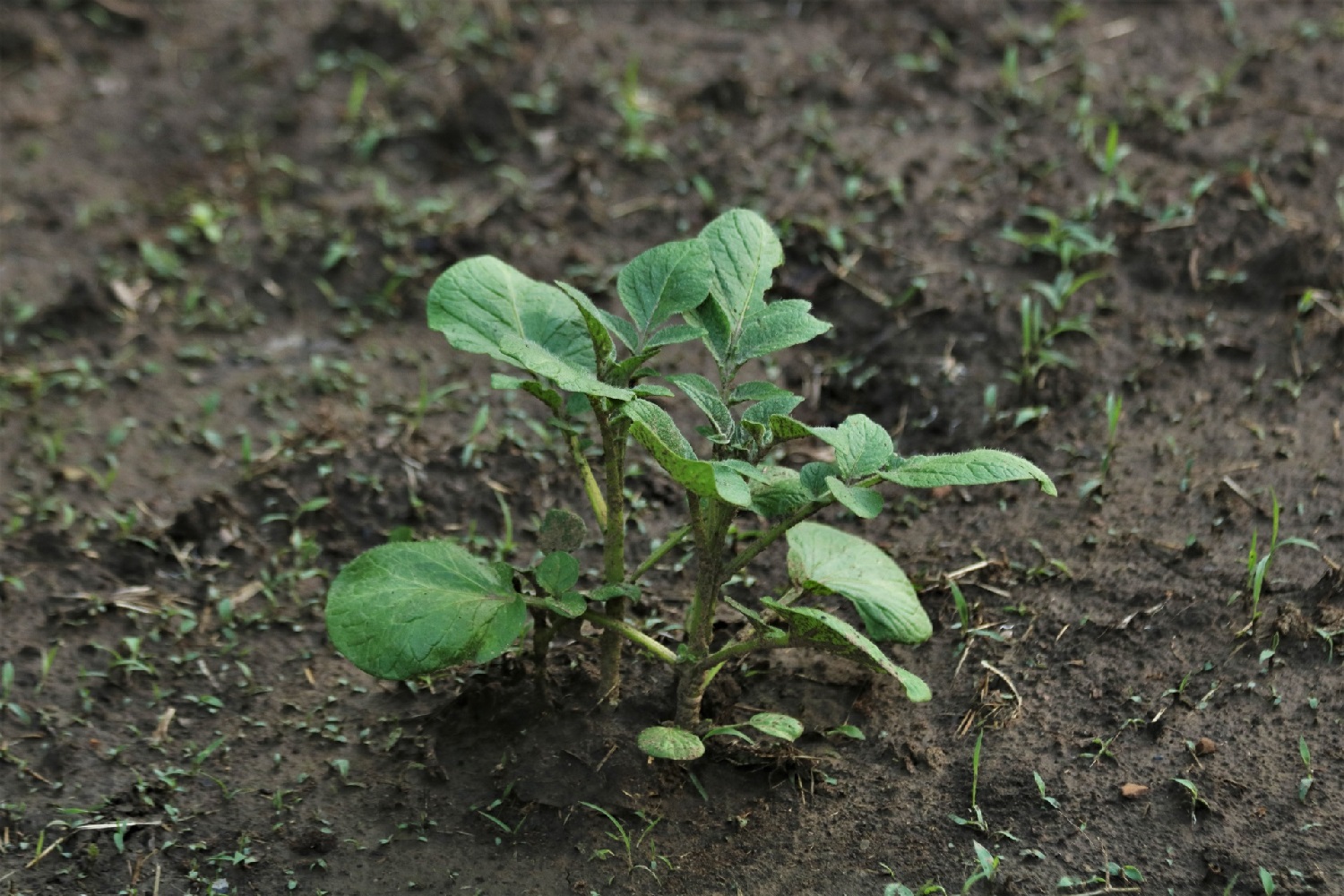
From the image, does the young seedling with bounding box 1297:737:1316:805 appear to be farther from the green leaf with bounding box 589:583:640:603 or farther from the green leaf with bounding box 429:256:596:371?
the green leaf with bounding box 429:256:596:371

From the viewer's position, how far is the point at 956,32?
4.38 m

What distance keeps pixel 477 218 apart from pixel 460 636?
2014mm

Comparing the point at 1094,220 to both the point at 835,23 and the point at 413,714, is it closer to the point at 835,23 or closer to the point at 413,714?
the point at 835,23

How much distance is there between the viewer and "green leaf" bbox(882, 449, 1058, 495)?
6.43ft

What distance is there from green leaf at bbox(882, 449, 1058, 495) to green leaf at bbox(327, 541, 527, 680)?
713 millimetres

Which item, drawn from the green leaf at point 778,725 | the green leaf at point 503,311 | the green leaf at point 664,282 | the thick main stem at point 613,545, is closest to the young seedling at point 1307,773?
the green leaf at point 778,725

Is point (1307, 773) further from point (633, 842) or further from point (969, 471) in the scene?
point (633, 842)

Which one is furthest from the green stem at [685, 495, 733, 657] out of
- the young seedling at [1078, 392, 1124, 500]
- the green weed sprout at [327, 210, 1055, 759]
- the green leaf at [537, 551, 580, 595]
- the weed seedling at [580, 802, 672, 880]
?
the young seedling at [1078, 392, 1124, 500]

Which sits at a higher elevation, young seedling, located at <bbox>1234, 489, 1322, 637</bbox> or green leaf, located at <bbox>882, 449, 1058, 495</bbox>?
green leaf, located at <bbox>882, 449, 1058, 495</bbox>

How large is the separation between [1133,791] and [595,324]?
4.09 feet

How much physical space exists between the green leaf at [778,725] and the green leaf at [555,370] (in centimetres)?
66

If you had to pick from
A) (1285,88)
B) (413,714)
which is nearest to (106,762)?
(413,714)

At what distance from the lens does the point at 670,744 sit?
2.18 metres

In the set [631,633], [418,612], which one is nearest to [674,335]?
[631,633]
